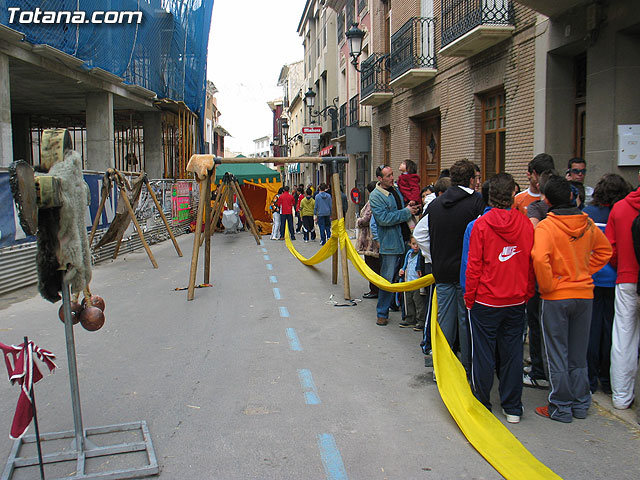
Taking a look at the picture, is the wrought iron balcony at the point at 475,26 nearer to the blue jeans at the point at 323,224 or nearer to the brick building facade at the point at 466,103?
the brick building facade at the point at 466,103

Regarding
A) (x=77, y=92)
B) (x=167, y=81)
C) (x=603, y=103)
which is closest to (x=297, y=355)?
(x=603, y=103)

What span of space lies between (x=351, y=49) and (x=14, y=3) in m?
9.38

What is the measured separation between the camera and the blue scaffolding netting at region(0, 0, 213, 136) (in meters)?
15.4

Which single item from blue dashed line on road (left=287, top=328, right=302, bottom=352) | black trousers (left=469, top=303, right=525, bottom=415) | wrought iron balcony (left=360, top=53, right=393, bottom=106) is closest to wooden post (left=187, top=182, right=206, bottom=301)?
blue dashed line on road (left=287, top=328, right=302, bottom=352)

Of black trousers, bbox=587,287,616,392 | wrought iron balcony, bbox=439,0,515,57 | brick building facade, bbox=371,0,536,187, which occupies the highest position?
wrought iron balcony, bbox=439,0,515,57

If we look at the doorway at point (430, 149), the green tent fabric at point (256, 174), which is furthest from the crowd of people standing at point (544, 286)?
the green tent fabric at point (256, 174)

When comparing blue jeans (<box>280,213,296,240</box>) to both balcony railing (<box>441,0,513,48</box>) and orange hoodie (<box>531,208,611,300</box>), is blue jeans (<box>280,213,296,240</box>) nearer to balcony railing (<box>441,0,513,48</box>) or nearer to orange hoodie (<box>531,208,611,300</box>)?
balcony railing (<box>441,0,513,48</box>)

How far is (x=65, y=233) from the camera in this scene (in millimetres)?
3699

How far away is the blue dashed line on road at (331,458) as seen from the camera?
373cm

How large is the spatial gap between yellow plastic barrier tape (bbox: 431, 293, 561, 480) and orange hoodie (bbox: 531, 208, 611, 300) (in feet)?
3.31

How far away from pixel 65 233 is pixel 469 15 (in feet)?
35.0

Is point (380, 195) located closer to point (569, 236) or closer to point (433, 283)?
point (433, 283)

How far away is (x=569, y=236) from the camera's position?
4.57 meters

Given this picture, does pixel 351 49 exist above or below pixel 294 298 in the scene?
above
